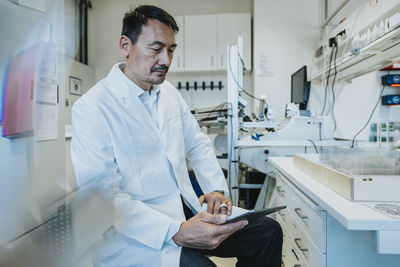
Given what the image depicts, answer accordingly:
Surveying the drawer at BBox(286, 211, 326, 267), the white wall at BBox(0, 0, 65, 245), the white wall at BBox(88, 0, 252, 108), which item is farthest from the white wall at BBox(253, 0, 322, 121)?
the white wall at BBox(0, 0, 65, 245)

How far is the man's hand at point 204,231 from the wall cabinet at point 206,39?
277cm

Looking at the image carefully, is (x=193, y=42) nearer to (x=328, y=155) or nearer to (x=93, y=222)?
(x=328, y=155)

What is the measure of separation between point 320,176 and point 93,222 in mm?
879

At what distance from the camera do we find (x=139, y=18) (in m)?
0.97

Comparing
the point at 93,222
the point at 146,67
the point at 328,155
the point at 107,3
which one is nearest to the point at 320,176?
the point at 328,155

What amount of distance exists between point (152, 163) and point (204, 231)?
306 millimetres

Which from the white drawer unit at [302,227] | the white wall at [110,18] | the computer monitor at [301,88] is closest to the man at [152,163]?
the white drawer unit at [302,227]

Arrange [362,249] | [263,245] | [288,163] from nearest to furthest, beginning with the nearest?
[362,249], [263,245], [288,163]

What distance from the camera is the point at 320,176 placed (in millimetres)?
948

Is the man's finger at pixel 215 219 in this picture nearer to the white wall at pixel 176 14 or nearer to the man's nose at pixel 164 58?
the man's nose at pixel 164 58

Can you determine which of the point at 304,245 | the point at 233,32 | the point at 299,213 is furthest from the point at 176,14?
the point at 304,245

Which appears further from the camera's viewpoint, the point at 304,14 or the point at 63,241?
the point at 304,14

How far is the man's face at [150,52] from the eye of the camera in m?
0.97

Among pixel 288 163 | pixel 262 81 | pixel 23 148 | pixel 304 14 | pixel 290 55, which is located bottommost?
pixel 288 163
